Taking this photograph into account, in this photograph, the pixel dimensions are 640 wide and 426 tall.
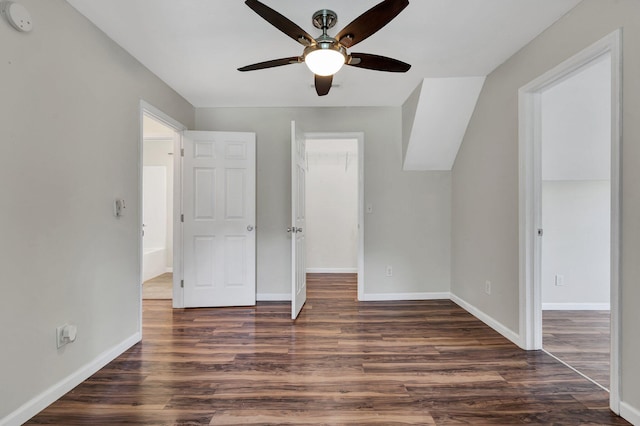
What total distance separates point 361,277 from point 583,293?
235 cm

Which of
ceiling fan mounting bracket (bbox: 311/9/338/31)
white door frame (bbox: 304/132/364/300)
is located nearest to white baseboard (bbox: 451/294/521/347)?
white door frame (bbox: 304/132/364/300)

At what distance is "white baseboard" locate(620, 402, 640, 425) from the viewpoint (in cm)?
158

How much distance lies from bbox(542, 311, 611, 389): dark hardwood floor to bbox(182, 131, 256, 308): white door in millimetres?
2931

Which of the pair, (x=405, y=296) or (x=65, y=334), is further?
(x=405, y=296)

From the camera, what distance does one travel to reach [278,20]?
161 cm

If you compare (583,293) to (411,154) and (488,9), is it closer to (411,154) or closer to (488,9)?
(411,154)

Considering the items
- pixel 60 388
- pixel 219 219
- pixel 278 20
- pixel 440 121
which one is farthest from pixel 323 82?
pixel 60 388

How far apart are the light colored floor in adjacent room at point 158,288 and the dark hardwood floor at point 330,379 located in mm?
1073

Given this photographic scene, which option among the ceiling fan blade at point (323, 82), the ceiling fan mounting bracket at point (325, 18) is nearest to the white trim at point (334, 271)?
the ceiling fan blade at point (323, 82)

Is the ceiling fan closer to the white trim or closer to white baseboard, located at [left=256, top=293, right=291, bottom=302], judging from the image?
white baseboard, located at [left=256, top=293, right=291, bottom=302]

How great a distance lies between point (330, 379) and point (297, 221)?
5.41ft

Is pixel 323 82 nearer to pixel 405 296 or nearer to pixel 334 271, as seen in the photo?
pixel 405 296

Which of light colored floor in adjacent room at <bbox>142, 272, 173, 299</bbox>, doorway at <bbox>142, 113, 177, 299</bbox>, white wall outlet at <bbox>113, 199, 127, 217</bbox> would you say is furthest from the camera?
doorway at <bbox>142, 113, 177, 299</bbox>

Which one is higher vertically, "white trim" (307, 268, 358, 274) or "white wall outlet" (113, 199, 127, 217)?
"white wall outlet" (113, 199, 127, 217)
